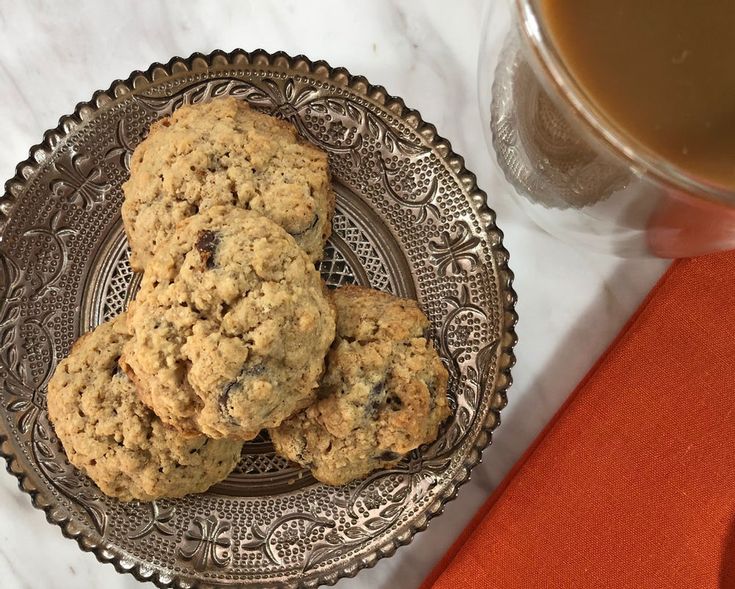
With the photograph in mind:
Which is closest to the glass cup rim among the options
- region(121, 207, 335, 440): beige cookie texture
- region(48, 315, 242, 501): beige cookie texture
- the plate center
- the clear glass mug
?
the clear glass mug

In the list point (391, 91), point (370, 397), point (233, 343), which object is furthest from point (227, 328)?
point (391, 91)

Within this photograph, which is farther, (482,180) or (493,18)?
(482,180)

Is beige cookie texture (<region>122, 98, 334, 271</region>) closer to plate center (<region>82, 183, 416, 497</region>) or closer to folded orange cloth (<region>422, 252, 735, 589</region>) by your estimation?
plate center (<region>82, 183, 416, 497</region>)

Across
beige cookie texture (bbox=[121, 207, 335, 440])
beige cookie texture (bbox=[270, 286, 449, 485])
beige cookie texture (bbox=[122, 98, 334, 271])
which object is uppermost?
beige cookie texture (bbox=[122, 98, 334, 271])

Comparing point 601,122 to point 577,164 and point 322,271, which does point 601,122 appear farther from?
point 322,271

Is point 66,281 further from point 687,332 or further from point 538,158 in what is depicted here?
point 687,332

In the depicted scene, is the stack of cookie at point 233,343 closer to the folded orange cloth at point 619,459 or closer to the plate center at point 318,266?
the plate center at point 318,266

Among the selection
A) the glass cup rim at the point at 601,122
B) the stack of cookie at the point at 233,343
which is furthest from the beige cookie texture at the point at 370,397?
the glass cup rim at the point at 601,122

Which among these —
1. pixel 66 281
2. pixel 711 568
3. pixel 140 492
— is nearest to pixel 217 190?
pixel 66 281
